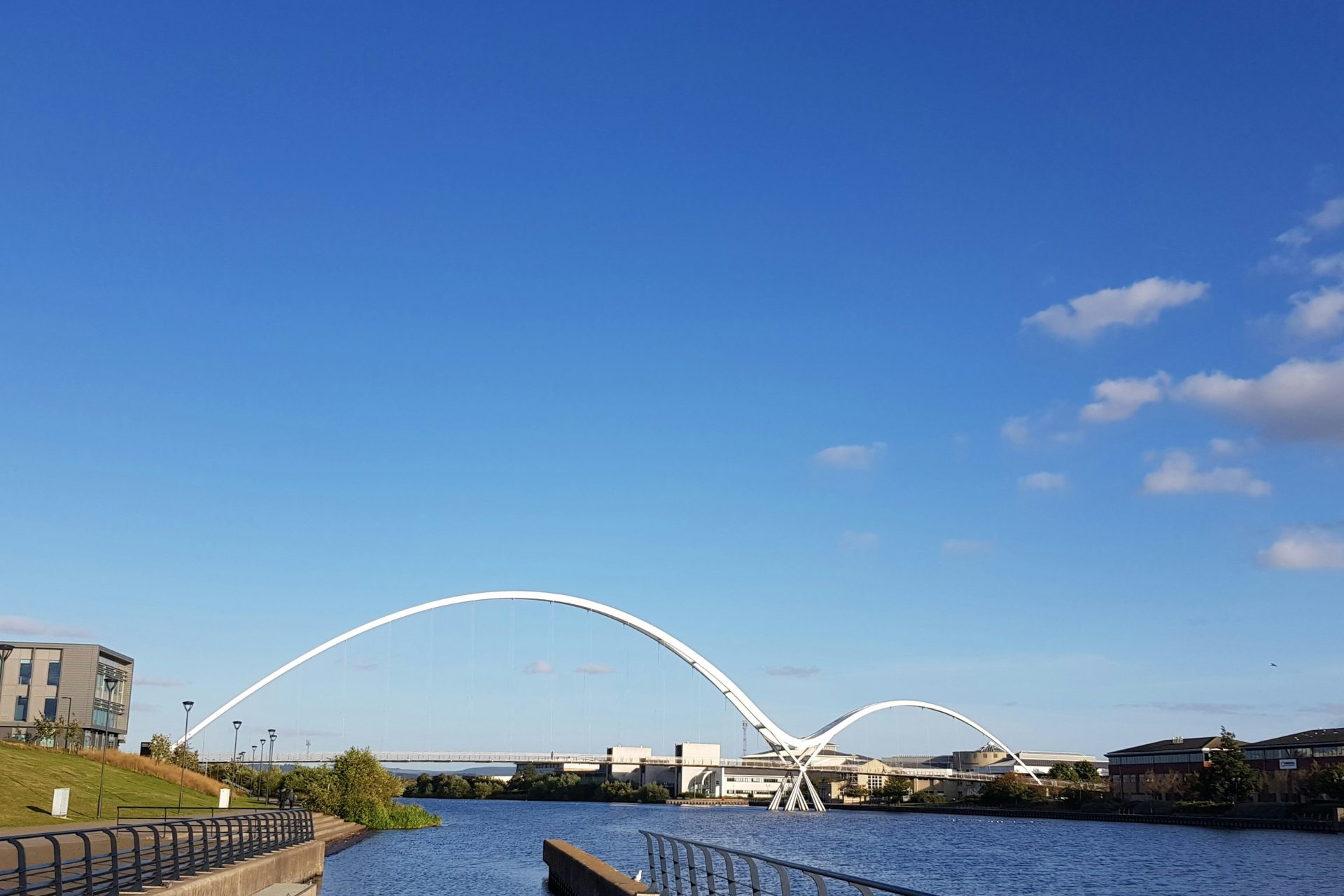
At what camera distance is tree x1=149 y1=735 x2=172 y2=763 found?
242 feet

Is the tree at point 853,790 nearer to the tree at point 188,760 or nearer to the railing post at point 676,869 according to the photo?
the tree at point 188,760

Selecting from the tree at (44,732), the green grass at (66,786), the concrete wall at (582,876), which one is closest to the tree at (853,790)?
the tree at (44,732)

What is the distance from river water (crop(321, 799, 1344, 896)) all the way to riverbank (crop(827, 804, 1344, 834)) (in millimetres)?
2861

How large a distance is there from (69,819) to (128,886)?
81.6 feet

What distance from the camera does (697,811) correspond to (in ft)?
445

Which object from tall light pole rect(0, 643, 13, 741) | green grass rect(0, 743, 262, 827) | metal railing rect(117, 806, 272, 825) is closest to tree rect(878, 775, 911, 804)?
tall light pole rect(0, 643, 13, 741)

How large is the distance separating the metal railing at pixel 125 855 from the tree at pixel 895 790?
448 feet

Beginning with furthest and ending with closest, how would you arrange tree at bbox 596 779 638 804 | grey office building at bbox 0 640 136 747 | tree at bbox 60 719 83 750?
1. tree at bbox 596 779 638 804
2. grey office building at bbox 0 640 136 747
3. tree at bbox 60 719 83 750

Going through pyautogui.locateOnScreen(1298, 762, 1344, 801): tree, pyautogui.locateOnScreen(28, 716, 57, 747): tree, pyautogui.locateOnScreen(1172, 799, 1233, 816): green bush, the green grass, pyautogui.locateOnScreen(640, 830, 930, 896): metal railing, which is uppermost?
pyautogui.locateOnScreen(28, 716, 57, 747): tree

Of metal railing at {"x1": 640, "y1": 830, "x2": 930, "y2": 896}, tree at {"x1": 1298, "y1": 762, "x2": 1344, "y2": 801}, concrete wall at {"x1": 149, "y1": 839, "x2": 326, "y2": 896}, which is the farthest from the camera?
tree at {"x1": 1298, "y1": 762, "x2": 1344, "y2": 801}

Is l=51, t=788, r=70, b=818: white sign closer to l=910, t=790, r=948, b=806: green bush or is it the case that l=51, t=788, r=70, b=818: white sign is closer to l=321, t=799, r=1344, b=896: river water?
l=321, t=799, r=1344, b=896: river water

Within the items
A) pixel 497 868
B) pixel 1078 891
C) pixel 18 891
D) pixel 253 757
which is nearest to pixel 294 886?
pixel 18 891

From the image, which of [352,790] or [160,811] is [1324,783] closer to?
[352,790]

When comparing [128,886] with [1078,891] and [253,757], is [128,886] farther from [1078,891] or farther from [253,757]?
[253,757]
